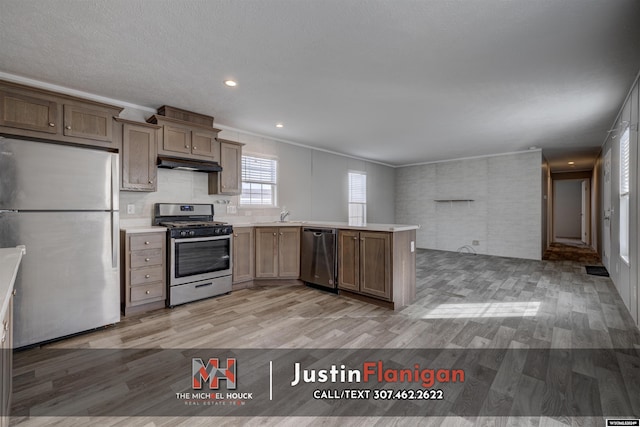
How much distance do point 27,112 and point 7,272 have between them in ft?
7.15

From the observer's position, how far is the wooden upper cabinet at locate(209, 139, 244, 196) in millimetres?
4336

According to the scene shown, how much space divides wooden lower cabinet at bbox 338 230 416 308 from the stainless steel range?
1597 mm

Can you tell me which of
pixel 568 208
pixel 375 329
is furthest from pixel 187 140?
pixel 568 208

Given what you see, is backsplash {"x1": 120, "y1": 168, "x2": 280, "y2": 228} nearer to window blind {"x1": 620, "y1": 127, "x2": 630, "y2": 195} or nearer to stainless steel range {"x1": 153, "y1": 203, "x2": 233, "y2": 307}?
stainless steel range {"x1": 153, "y1": 203, "x2": 233, "y2": 307}

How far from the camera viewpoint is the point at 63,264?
8.70 feet

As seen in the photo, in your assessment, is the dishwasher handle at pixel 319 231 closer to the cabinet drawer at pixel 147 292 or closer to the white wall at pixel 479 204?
the cabinet drawer at pixel 147 292

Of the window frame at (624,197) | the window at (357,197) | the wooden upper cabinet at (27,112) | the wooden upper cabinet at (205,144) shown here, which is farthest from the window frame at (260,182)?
the window frame at (624,197)

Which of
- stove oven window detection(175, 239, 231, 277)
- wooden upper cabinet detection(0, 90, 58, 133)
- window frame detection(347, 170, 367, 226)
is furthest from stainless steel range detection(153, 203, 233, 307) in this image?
window frame detection(347, 170, 367, 226)

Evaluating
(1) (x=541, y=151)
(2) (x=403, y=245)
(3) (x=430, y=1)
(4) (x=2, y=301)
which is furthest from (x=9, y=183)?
(1) (x=541, y=151)

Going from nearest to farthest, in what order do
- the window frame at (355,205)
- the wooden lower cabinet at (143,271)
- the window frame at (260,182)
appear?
1. the wooden lower cabinet at (143,271)
2. the window frame at (260,182)
3. the window frame at (355,205)

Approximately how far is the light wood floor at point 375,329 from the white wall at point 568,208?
9.19 meters

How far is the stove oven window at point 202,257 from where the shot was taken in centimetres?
356

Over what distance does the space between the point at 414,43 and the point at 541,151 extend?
592 centimetres

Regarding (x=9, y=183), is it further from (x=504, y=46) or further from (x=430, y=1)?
(x=504, y=46)
